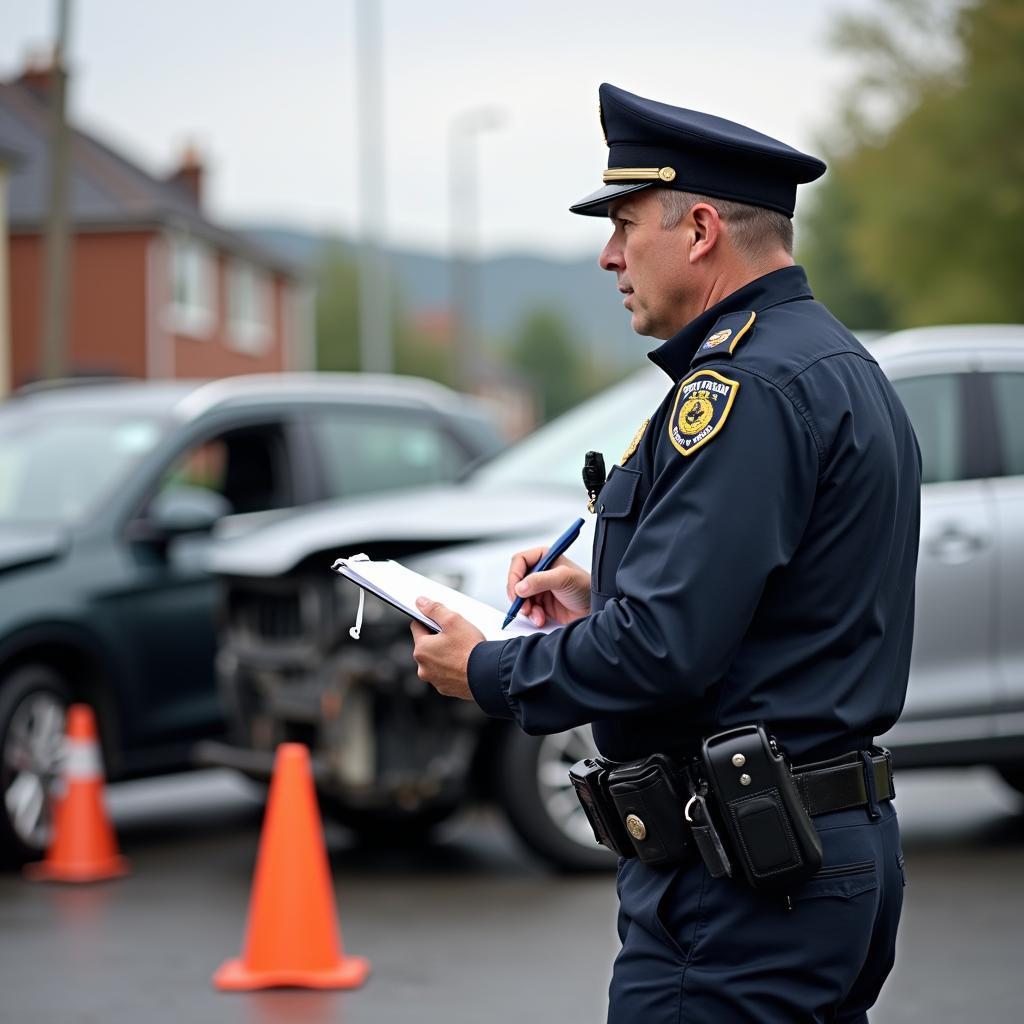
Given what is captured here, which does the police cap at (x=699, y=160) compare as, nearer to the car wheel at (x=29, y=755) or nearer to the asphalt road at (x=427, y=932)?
the asphalt road at (x=427, y=932)

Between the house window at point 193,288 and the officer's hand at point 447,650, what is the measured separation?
1391 inches

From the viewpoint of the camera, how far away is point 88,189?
1491 inches

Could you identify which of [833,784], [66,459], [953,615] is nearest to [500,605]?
[953,615]

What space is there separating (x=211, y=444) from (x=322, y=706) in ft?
6.96

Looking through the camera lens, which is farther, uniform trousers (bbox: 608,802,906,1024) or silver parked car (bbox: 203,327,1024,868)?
silver parked car (bbox: 203,327,1024,868)

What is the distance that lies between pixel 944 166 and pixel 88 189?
17.7m

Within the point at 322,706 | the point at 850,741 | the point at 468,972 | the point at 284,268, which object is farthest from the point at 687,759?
the point at 284,268

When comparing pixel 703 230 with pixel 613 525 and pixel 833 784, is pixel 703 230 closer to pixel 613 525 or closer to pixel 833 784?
pixel 613 525

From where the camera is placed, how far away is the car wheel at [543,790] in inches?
260

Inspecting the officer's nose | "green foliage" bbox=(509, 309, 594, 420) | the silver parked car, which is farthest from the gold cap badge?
"green foliage" bbox=(509, 309, 594, 420)

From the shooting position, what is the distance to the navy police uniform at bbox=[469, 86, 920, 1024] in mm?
2402

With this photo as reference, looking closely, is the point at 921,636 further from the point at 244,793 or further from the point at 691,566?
the point at 691,566

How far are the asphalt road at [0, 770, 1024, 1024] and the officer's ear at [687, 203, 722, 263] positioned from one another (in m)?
3.08

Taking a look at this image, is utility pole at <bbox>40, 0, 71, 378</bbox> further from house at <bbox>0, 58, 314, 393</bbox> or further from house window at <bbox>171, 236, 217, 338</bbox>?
house window at <bbox>171, 236, 217, 338</bbox>
